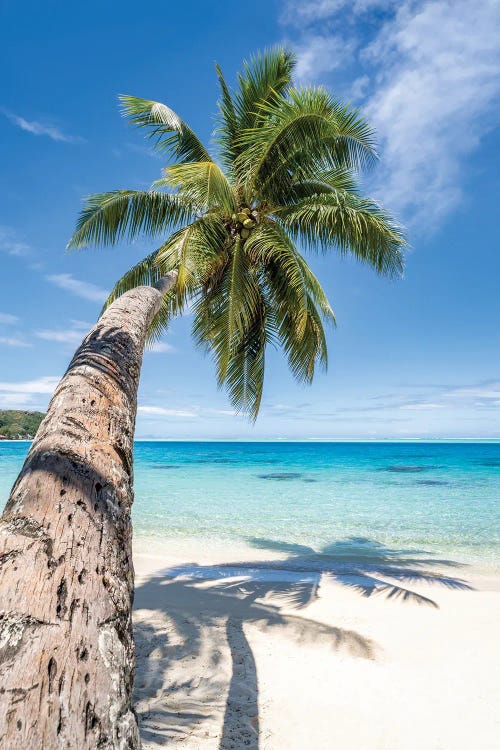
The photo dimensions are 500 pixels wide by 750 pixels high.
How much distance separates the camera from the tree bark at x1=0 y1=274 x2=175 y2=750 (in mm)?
894

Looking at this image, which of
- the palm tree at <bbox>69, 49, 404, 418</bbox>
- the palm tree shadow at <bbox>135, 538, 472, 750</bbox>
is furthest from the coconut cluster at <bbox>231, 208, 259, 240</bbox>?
the palm tree shadow at <bbox>135, 538, 472, 750</bbox>

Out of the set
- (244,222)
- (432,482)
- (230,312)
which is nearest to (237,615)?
(230,312)

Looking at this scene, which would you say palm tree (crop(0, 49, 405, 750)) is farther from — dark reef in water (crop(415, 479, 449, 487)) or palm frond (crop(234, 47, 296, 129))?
dark reef in water (crop(415, 479, 449, 487))

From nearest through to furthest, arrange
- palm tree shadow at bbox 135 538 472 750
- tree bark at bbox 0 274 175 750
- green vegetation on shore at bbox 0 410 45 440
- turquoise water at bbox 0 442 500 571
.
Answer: tree bark at bbox 0 274 175 750
palm tree shadow at bbox 135 538 472 750
turquoise water at bbox 0 442 500 571
green vegetation on shore at bbox 0 410 45 440

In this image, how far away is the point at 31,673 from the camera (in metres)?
0.93

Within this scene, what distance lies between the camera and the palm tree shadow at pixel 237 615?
12.3ft

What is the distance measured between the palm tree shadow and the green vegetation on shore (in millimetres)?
88232

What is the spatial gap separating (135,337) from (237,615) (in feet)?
15.1

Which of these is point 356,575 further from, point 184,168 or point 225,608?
point 184,168

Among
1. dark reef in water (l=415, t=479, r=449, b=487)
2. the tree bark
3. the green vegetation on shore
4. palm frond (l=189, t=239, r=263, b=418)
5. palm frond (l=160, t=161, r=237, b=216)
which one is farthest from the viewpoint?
the green vegetation on shore

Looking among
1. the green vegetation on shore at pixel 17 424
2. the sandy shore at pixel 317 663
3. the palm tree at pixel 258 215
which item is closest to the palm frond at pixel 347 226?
the palm tree at pixel 258 215

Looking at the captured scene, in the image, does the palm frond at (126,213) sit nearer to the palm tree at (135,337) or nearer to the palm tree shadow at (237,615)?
the palm tree at (135,337)

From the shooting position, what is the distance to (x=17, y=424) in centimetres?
8981

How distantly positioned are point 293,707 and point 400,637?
7.29 feet
